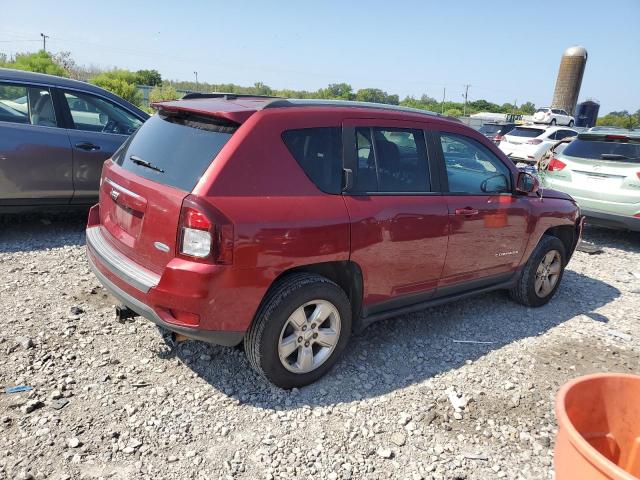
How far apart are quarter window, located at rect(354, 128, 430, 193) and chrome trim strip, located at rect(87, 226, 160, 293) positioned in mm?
1414

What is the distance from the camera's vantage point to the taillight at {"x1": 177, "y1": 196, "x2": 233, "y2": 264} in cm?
259

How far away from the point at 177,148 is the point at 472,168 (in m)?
2.41

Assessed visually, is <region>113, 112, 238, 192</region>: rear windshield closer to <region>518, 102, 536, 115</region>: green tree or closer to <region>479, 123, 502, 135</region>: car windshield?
<region>479, 123, 502, 135</region>: car windshield

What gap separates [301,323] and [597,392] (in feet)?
5.35

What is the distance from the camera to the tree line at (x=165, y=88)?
2472cm

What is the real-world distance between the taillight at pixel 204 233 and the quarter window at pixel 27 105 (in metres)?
3.75

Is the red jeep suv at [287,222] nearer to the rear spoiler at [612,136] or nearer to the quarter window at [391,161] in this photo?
the quarter window at [391,161]

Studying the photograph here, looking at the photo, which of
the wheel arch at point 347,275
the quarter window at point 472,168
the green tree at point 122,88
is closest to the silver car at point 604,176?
the quarter window at point 472,168

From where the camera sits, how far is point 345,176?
316 centimetres

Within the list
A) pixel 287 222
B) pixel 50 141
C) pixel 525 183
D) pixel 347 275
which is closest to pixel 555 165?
pixel 525 183

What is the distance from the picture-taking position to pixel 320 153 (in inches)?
122

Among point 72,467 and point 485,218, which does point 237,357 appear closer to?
point 72,467

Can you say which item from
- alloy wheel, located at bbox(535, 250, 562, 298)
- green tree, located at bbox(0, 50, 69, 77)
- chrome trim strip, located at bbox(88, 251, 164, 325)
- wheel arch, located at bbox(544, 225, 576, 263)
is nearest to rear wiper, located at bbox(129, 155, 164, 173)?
chrome trim strip, located at bbox(88, 251, 164, 325)

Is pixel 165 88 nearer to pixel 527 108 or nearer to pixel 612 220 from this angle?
pixel 612 220
